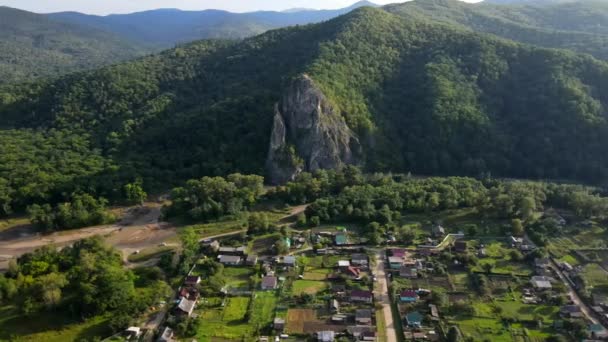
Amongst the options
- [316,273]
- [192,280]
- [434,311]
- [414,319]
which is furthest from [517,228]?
[192,280]

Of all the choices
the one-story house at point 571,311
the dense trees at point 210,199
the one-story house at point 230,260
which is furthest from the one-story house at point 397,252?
the dense trees at point 210,199

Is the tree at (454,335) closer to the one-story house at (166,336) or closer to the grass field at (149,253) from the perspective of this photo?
the one-story house at (166,336)

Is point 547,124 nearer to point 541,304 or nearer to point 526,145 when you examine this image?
point 526,145

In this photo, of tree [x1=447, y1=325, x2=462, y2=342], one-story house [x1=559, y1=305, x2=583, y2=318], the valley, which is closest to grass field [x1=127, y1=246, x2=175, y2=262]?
the valley

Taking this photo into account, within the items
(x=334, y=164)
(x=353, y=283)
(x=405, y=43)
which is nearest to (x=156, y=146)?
(x=334, y=164)

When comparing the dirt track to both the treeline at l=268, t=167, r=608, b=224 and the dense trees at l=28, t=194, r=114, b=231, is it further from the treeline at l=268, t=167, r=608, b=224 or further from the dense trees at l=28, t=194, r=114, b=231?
the treeline at l=268, t=167, r=608, b=224

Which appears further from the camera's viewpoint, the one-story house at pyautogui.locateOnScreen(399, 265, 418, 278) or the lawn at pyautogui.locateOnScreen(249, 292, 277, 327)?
the one-story house at pyautogui.locateOnScreen(399, 265, 418, 278)
